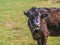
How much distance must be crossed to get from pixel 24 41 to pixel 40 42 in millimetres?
1599

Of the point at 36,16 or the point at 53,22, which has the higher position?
the point at 36,16

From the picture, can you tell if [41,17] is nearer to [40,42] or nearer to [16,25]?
[40,42]

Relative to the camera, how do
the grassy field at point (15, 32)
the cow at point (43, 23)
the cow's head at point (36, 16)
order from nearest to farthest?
the cow's head at point (36, 16), the cow at point (43, 23), the grassy field at point (15, 32)

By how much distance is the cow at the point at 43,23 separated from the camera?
25.1 feet

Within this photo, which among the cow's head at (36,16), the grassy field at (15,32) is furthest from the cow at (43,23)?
the grassy field at (15,32)

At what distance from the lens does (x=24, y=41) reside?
32.4 feet

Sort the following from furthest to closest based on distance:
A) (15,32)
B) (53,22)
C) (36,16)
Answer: (15,32) < (53,22) < (36,16)

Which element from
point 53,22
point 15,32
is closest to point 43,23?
point 53,22

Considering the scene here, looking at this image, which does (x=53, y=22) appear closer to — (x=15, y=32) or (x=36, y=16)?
(x=36, y=16)

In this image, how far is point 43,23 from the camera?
8016 millimetres

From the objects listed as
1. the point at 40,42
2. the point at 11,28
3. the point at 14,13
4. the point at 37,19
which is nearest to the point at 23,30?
the point at 11,28

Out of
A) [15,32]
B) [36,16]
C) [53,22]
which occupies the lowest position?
[15,32]

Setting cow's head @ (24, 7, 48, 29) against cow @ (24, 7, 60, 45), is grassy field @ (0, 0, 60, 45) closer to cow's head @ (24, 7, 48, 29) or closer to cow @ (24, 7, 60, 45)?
cow @ (24, 7, 60, 45)

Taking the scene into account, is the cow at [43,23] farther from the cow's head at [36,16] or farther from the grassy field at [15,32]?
the grassy field at [15,32]
